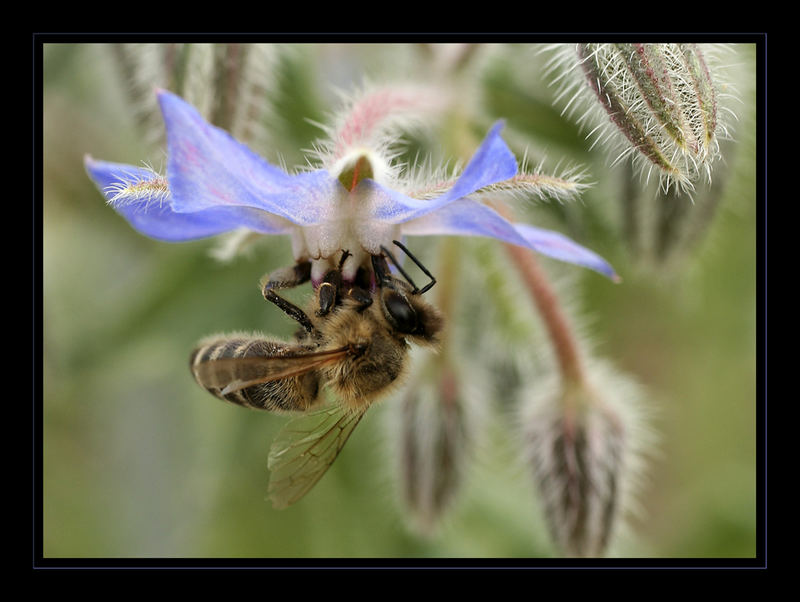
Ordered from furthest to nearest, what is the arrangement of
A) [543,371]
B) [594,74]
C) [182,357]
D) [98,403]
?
[98,403]
[182,357]
[543,371]
[594,74]

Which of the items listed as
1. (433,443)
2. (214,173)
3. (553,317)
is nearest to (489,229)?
(214,173)

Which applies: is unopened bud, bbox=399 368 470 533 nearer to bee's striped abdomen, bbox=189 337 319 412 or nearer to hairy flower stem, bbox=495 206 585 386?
hairy flower stem, bbox=495 206 585 386

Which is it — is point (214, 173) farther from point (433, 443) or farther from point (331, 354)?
point (433, 443)


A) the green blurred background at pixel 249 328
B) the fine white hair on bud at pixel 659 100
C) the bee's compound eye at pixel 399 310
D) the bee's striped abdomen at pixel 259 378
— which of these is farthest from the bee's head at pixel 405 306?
the green blurred background at pixel 249 328

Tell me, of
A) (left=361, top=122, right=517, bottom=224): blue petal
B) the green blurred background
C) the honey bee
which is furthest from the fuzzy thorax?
the green blurred background

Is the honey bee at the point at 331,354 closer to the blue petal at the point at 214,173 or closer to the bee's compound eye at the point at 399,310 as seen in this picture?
the bee's compound eye at the point at 399,310

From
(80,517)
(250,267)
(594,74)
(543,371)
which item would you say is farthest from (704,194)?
(80,517)

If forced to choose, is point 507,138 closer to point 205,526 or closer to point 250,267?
point 250,267
